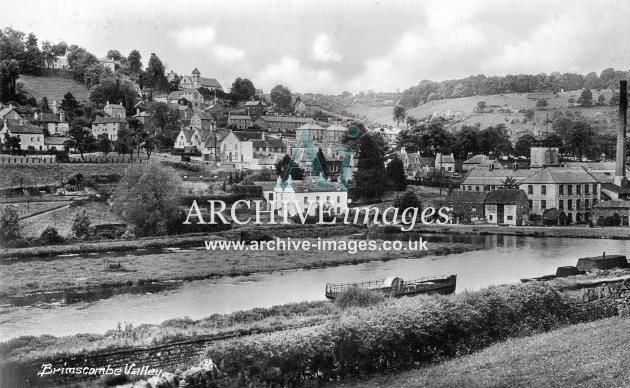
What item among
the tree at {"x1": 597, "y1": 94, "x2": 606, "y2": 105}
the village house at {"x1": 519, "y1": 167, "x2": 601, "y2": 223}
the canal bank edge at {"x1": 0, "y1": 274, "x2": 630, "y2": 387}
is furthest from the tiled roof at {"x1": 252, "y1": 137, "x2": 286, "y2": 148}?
the canal bank edge at {"x1": 0, "y1": 274, "x2": 630, "y2": 387}

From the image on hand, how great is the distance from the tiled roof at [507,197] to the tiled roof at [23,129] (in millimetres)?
15323

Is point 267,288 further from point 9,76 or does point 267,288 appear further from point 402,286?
point 9,76

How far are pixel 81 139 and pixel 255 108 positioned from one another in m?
9.34

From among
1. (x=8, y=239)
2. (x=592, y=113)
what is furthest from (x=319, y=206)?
(x=592, y=113)

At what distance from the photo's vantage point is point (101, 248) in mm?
13852

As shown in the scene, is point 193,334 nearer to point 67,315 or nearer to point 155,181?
point 67,315

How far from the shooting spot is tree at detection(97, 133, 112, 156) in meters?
16.1

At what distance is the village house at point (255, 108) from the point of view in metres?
24.0

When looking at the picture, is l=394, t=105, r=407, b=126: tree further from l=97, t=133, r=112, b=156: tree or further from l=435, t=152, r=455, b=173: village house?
l=97, t=133, r=112, b=156: tree

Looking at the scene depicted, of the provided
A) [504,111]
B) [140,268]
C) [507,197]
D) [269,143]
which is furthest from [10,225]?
[504,111]

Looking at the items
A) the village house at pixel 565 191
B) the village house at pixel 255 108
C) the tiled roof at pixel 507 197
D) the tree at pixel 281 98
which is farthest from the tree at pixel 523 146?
the village house at pixel 255 108

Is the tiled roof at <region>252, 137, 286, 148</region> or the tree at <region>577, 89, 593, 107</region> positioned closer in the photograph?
the tiled roof at <region>252, 137, 286, 148</region>

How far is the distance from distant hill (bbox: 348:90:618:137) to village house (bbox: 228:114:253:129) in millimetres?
4600

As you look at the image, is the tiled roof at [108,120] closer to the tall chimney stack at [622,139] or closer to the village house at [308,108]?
the village house at [308,108]
